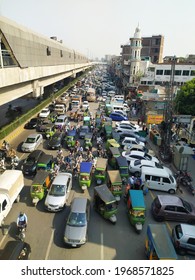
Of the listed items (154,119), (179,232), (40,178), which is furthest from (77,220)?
(154,119)

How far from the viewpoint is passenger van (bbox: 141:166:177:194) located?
1798 centimetres

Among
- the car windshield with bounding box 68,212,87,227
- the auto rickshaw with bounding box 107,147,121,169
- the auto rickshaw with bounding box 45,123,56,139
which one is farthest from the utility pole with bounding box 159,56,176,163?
the car windshield with bounding box 68,212,87,227

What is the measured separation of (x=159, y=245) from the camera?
10.6 m

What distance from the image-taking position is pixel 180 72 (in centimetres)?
5622

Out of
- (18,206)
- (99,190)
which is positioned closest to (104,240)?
(99,190)

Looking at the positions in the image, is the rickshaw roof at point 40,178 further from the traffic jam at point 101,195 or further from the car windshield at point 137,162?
the car windshield at point 137,162

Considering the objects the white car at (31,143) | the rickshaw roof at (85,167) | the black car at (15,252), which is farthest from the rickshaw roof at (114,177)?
the white car at (31,143)

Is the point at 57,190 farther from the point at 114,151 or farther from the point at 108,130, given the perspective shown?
the point at 108,130

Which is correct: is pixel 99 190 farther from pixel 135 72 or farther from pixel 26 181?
pixel 135 72

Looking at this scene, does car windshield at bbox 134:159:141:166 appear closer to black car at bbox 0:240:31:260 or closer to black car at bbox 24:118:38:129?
black car at bbox 0:240:31:260

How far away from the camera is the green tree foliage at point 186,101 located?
3459 cm

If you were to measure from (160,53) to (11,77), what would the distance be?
10288 cm

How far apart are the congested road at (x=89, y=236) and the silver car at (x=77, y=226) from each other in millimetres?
449

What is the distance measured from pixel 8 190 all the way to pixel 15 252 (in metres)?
4.50
